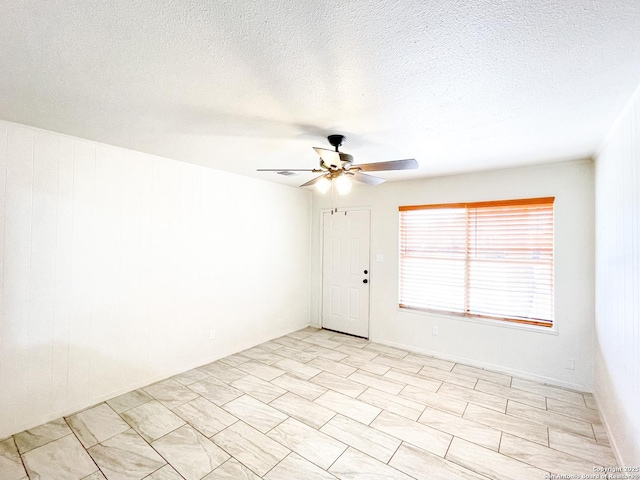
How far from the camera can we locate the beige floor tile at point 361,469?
1.94 metres

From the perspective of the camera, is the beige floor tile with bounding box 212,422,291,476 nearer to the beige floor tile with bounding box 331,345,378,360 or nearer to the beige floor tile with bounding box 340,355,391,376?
the beige floor tile with bounding box 340,355,391,376

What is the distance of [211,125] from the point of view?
2330 millimetres

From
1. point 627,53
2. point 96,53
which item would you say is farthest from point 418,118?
point 96,53

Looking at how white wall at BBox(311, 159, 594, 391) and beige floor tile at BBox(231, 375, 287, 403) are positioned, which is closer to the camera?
beige floor tile at BBox(231, 375, 287, 403)

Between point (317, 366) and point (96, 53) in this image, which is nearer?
point (96, 53)

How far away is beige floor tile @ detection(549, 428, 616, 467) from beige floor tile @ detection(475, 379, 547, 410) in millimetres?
434

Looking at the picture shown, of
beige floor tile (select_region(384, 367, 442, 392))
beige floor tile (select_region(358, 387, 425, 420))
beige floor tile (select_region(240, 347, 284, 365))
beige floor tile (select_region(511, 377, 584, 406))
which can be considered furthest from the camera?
beige floor tile (select_region(240, 347, 284, 365))

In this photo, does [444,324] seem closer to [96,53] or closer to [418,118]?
[418,118]

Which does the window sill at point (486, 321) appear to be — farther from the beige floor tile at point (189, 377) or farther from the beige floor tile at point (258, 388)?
the beige floor tile at point (189, 377)

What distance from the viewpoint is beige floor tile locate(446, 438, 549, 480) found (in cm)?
195

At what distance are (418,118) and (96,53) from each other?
1987mm

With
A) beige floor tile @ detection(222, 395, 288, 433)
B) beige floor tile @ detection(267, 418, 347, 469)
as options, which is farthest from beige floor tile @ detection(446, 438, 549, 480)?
beige floor tile @ detection(222, 395, 288, 433)

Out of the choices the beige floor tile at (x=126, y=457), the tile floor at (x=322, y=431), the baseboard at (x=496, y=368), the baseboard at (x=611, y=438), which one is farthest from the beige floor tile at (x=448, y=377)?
the beige floor tile at (x=126, y=457)

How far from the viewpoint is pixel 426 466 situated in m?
2.03
